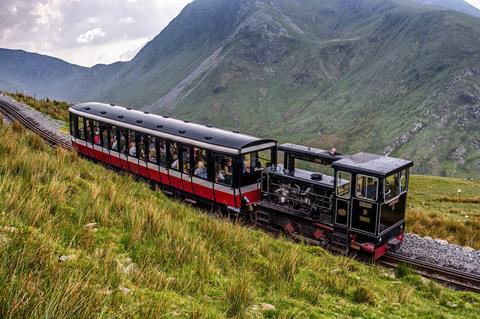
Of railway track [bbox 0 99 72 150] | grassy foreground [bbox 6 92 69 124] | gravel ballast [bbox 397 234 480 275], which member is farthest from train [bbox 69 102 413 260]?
grassy foreground [bbox 6 92 69 124]

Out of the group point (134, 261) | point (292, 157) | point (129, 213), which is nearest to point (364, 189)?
point (292, 157)

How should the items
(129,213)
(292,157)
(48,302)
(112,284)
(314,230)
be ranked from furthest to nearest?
(292,157) → (314,230) → (129,213) → (112,284) → (48,302)

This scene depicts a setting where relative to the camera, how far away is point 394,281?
516 inches

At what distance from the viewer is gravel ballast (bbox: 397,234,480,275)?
1670 cm

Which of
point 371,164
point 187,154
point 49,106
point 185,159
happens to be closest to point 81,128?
point 185,159

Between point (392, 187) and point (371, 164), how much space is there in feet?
3.89

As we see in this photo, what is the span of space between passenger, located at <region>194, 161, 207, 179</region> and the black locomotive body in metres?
2.85

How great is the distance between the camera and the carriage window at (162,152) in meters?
22.3

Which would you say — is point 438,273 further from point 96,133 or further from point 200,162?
point 96,133

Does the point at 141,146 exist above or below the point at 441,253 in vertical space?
above

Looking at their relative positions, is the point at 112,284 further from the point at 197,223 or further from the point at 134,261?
the point at 197,223

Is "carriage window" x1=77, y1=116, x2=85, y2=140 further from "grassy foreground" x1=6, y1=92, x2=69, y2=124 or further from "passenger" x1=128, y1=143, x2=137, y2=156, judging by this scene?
"grassy foreground" x1=6, y1=92, x2=69, y2=124

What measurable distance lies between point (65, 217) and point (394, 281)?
31.7 feet

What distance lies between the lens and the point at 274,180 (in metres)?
19.8
